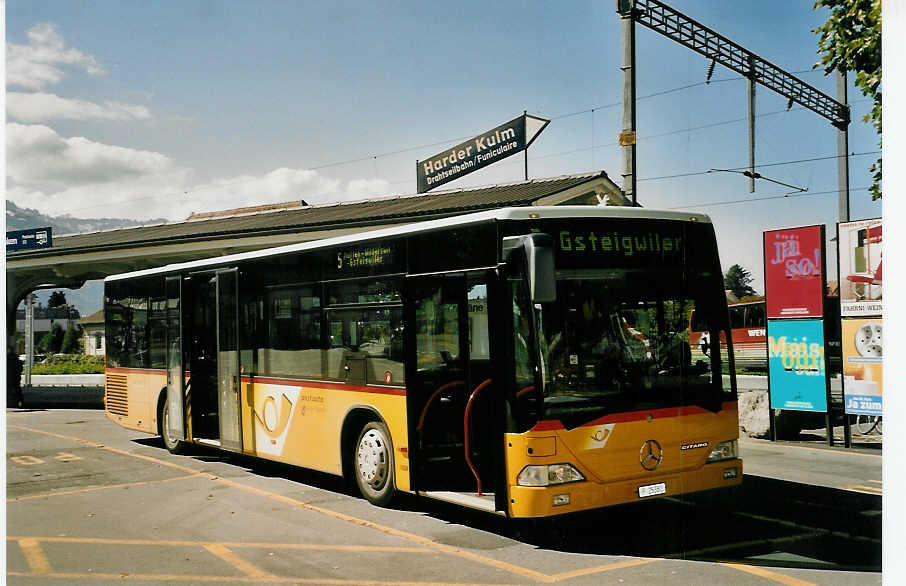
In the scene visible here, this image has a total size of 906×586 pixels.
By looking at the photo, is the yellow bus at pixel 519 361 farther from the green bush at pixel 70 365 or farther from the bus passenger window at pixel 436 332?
the green bush at pixel 70 365

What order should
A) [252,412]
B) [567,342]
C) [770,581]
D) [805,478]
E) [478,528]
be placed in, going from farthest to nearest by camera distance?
[252,412] → [805,478] → [478,528] → [567,342] → [770,581]

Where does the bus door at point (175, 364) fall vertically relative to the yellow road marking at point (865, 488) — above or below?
above

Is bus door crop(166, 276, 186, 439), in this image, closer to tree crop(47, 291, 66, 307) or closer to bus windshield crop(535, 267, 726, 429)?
bus windshield crop(535, 267, 726, 429)

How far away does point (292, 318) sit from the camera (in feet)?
34.8

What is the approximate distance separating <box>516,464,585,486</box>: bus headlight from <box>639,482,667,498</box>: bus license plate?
2.19 ft

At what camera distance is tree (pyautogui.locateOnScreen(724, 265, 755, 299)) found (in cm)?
838

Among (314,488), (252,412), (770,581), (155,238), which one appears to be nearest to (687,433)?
(770,581)

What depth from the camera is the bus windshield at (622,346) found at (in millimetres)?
7152

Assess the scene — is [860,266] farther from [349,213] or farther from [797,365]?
[349,213]

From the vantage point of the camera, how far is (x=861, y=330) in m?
12.3

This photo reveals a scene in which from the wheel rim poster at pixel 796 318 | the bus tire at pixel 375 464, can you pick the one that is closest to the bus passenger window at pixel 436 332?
the bus tire at pixel 375 464

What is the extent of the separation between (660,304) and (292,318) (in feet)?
15.9

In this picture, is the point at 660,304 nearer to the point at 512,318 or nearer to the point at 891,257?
the point at 512,318

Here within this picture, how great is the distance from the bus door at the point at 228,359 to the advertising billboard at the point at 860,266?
801 centimetres
